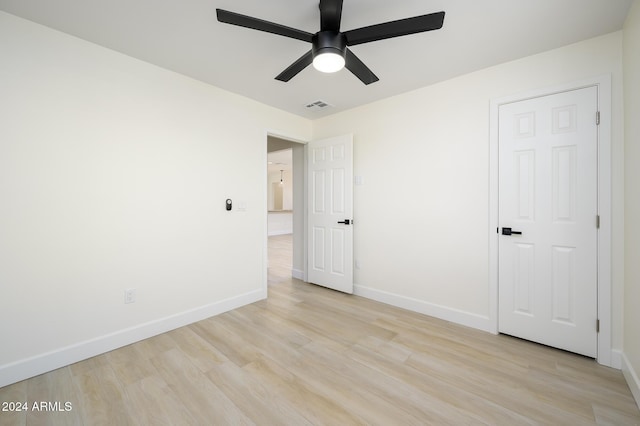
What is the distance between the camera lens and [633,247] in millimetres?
1754

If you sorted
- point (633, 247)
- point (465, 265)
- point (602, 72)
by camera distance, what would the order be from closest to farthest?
point (633, 247)
point (602, 72)
point (465, 265)

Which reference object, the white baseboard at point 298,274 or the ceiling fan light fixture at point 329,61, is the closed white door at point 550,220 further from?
the white baseboard at point 298,274

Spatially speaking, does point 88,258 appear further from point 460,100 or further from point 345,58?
point 460,100

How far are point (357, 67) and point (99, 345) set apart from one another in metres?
3.06

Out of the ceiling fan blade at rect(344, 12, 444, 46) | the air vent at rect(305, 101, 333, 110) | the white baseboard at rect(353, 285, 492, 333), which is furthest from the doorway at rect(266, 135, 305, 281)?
the ceiling fan blade at rect(344, 12, 444, 46)

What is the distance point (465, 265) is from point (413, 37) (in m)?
2.18

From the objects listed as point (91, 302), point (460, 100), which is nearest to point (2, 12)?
point (91, 302)

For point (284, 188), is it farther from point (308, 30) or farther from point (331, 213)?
point (308, 30)

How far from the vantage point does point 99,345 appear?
2.15 m

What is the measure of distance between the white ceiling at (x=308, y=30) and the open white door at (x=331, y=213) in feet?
3.64

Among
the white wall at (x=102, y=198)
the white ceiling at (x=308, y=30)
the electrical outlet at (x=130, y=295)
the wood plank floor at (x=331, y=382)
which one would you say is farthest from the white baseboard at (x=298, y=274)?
the white ceiling at (x=308, y=30)

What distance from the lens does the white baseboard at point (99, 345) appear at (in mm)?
1821

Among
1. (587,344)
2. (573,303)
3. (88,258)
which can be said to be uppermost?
(88,258)

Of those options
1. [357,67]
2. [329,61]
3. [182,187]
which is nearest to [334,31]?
[329,61]
